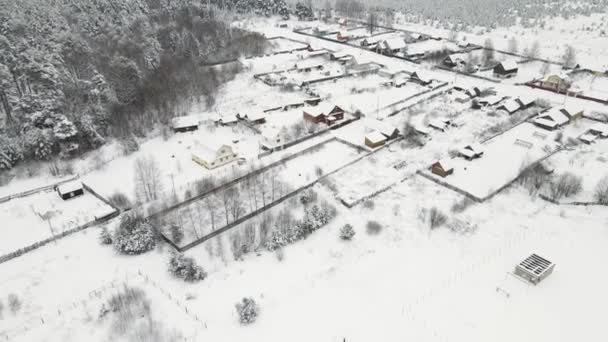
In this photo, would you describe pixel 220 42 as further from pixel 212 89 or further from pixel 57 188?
pixel 57 188

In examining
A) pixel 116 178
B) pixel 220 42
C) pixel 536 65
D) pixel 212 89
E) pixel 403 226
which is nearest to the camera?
pixel 403 226

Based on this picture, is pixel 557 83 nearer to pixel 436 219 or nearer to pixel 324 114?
pixel 324 114

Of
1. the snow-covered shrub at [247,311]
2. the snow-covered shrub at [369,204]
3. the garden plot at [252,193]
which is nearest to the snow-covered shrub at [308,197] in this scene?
the garden plot at [252,193]

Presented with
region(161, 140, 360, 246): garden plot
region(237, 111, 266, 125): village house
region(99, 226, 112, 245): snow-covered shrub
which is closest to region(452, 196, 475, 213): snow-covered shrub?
region(161, 140, 360, 246): garden plot

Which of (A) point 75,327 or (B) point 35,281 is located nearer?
(A) point 75,327

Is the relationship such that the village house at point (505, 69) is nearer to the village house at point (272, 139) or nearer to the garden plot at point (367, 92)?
the garden plot at point (367, 92)

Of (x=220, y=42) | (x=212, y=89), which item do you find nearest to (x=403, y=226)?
(x=212, y=89)

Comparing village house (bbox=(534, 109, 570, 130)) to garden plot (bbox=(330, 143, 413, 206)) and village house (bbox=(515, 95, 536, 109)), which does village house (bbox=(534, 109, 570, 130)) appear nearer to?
village house (bbox=(515, 95, 536, 109))
